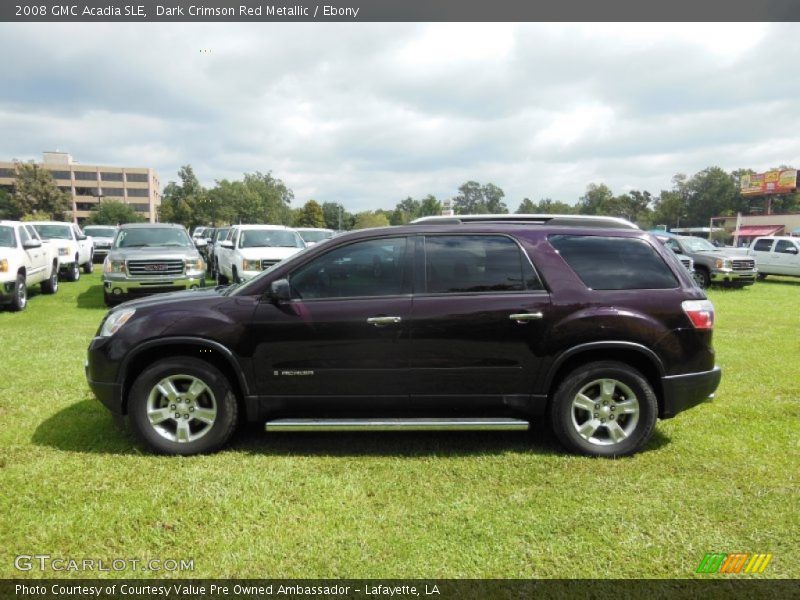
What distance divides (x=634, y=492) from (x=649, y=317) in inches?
50.0

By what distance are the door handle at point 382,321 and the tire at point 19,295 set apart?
9565 mm

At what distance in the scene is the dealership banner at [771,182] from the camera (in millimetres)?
71625

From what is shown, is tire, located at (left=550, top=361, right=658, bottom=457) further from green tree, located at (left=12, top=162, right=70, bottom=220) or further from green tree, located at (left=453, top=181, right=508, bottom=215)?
green tree, located at (left=453, top=181, right=508, bottom=215)

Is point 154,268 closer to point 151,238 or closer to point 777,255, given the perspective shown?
point 151,238

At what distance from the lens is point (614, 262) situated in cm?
400

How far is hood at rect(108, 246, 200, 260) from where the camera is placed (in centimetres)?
1020

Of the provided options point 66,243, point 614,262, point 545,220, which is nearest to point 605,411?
point 614,262

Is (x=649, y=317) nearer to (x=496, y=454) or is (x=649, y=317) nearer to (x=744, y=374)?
(x=496, y=454)

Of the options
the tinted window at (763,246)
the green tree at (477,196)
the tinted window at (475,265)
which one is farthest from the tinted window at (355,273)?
the green tree at (477,196)

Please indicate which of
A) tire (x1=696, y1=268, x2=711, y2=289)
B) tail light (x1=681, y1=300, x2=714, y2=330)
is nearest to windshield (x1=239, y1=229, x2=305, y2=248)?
tail light (x1=681, y1=300, x2=714, y2=330)

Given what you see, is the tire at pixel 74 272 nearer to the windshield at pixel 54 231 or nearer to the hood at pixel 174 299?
the windshield at pixel 54 231

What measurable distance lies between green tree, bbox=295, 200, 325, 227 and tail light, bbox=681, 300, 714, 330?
8649cm

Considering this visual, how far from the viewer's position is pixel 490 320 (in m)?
3.79

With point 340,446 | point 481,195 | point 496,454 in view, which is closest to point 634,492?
point 496,454
